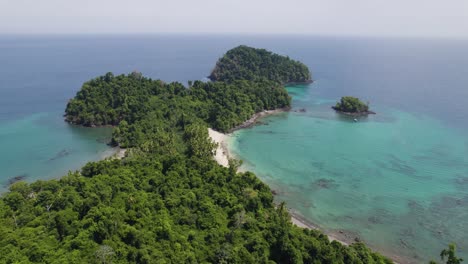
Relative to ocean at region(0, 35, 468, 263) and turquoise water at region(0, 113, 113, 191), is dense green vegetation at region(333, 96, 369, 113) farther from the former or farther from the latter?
turquoise water at region(0, 113, 113, 191)

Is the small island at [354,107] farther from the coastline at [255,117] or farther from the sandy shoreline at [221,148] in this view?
the sandy shoreline at [221,148]

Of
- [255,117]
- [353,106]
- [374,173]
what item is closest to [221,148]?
[255,117]

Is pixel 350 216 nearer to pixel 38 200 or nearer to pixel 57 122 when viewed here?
pixel 38 200

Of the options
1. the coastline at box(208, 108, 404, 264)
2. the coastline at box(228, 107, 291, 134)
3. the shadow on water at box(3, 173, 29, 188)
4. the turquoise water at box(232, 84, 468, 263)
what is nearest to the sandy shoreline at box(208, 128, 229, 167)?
the coastline at box(208, 108, 404, 264)

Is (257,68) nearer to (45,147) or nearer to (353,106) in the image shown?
(353,106)

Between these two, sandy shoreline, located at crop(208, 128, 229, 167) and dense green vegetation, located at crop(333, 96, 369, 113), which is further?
dense green vegetation, located at crop(333, 96, 369, 113)

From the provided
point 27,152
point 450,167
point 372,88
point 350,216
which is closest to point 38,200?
point 27,152
